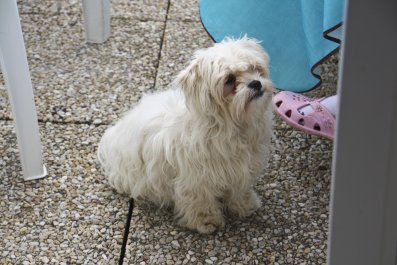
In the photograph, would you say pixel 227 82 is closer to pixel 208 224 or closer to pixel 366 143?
pixel 208 224

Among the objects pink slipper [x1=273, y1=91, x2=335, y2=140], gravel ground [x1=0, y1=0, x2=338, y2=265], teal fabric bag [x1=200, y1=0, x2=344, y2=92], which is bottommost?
gravel ground [x1=0, y1=0, x2=338, y2=265]

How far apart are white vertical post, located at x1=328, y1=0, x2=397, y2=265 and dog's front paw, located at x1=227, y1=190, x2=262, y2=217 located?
3.23 feet

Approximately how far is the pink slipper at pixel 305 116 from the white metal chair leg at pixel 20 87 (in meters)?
1.06

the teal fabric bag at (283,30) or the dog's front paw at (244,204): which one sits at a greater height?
the teal fabric bag at (283,30)

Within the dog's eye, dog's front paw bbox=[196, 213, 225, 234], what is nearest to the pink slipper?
dog's front paw bbox=[196, 213, 225, 234]

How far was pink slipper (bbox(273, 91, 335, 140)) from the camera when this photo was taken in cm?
265

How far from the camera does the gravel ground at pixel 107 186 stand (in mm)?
2277

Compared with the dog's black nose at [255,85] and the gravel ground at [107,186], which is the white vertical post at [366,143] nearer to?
the dog's black nose at [255,85]

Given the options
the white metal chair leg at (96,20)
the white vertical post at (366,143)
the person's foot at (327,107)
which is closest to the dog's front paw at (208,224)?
the person's foot at (327,107)

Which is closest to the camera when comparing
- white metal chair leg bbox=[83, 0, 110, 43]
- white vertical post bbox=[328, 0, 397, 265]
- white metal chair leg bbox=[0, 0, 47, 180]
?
white vertical post bbox=[328, 0, 397, 265]

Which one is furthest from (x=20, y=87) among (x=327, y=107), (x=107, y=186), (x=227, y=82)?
(x=327, y=107)

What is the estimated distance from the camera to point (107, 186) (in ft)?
8.44

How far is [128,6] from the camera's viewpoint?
12.6 ft

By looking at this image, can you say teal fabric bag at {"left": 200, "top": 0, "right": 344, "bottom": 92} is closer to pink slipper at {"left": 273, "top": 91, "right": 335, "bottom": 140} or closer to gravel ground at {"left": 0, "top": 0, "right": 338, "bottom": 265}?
pink slipper at {"left": 273, "top": 91, "right": 335, "bottom": 140}
